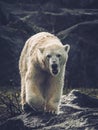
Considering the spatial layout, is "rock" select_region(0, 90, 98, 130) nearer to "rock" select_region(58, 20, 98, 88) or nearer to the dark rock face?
the dark rock face

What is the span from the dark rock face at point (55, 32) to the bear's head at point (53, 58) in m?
8.28

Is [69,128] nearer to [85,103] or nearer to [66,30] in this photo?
[85,103]

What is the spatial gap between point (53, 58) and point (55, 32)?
11.9 metres

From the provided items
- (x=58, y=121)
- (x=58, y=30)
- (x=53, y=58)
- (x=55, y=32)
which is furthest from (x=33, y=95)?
(x=58, y=30)

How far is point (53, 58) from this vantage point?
37.8ft

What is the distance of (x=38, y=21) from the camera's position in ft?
77.9

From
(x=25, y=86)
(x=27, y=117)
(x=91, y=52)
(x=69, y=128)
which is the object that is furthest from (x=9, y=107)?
(x=91, y=52)

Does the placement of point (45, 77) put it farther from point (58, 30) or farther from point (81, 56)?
point (58, 30)

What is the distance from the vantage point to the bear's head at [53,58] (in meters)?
11.4

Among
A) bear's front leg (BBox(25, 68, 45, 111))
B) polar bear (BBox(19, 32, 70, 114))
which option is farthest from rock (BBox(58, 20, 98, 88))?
bear's front leg (BBox(25, 68, 45, 111))

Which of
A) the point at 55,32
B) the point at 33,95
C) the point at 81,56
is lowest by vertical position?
the point at 81,56

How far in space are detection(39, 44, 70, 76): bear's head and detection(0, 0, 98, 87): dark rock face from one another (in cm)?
828

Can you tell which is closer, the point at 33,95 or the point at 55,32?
the point at 33,95

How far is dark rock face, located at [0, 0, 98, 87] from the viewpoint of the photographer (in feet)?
71.2
